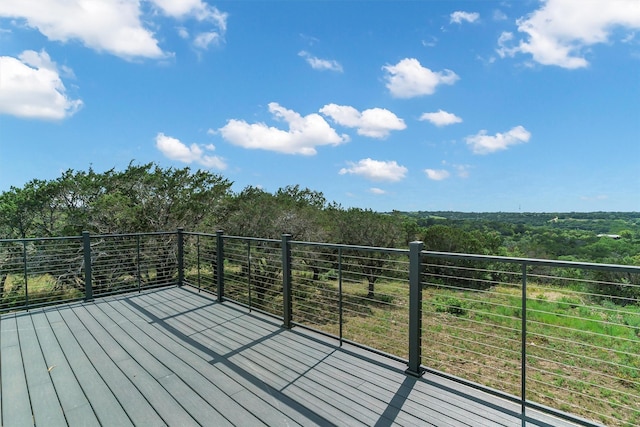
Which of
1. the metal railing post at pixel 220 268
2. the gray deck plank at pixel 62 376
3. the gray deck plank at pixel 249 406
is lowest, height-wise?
the gray deck plank at pixel 62 376

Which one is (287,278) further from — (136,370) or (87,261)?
(87,261)

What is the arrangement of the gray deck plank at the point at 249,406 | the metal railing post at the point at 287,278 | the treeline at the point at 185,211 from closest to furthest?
the gray deck plank at the point at 249,406 → the metal railing post at the point at 287,278 → the treeline at the point at 185,211

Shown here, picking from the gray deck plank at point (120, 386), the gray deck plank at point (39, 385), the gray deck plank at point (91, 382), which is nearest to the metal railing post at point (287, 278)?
the gray deck plank at point (120, 386)

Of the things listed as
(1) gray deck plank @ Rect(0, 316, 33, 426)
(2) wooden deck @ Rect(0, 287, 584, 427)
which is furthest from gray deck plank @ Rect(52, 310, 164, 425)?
(1) gray deck plank @ Rect(0, 316, 33, 426)

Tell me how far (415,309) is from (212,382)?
1.73m

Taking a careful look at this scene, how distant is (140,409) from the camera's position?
7.39ft

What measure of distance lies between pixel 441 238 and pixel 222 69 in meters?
11.5

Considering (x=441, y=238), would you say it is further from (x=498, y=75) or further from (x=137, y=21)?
(x=137, y=21)

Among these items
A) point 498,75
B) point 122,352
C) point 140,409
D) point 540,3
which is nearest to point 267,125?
point 498,75

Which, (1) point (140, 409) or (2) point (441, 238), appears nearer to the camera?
(1) point (140, 409)

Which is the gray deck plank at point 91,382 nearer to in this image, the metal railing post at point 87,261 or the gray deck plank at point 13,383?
the gray deck plank at point 13,383

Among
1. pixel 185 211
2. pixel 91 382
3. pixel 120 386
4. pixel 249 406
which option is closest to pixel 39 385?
pixel 91 382

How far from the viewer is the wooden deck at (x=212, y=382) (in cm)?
215

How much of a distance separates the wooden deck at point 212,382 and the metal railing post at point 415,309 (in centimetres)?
11
